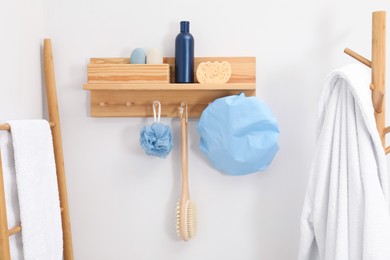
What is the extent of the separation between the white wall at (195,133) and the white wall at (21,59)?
54 mm

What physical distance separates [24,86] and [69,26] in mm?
296

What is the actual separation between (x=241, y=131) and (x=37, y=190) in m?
0.64

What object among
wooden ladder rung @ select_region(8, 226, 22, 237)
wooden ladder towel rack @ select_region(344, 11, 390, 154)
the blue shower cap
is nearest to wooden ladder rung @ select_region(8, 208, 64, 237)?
wooden ladder rung @ select_region(8, 226, 22, 237)

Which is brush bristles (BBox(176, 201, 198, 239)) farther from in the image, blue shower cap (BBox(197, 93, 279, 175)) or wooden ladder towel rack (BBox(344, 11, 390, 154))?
wooden ladder towel rack (BBox(344, 11, 390, 154))

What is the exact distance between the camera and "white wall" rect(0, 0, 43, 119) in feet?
5.44

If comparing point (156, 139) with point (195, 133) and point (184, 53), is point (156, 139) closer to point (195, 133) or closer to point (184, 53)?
point (195, 133)

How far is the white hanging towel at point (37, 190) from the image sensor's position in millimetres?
1586

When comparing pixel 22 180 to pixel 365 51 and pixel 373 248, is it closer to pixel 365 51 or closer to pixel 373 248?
pixel 373 248

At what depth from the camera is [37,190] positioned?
166 cm

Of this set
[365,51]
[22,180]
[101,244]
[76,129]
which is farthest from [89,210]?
[365,51]

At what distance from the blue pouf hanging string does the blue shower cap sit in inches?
4.9

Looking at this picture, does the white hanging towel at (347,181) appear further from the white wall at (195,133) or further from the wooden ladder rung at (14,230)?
the wooden ladder rung at (14,230)

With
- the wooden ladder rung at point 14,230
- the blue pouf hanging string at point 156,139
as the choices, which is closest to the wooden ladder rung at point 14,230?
the wooden ladder rung at point 14,230

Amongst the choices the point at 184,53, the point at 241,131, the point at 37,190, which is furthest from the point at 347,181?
the point at 37,190
